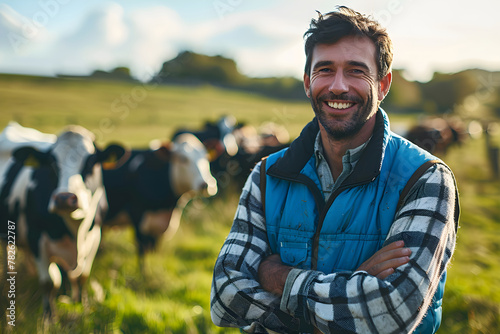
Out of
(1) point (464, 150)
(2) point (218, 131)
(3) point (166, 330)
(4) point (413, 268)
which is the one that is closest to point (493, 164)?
(1) point (464, 150)

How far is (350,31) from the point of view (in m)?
1.76

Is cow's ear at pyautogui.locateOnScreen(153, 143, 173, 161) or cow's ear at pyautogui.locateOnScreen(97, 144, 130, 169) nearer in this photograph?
cow's ear at pyautogui.locateOnScreen(97, 144, 130, 169)

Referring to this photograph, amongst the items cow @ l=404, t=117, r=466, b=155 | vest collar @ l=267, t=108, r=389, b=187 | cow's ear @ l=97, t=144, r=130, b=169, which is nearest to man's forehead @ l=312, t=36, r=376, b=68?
vest collar @ l=267, t=108, r=389, b=187

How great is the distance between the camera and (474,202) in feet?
30.8

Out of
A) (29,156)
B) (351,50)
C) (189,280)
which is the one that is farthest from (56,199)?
(351,50)

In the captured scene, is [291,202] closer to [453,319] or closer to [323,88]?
[323,88]

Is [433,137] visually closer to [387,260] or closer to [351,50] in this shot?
[351,50]

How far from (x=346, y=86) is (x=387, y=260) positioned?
0.74m

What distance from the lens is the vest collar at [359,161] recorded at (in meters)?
1.70

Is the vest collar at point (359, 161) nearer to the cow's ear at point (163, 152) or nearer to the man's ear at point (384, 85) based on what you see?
the man's ear at point (384, 85)

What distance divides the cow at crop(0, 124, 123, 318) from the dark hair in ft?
9.00

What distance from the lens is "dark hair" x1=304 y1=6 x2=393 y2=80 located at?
5.78 feet

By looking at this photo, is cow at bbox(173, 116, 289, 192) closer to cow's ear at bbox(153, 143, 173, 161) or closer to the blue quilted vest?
cow's ear at bbox(153, 143, 173, 161)

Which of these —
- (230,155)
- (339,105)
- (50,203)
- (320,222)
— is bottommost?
(230,155)
